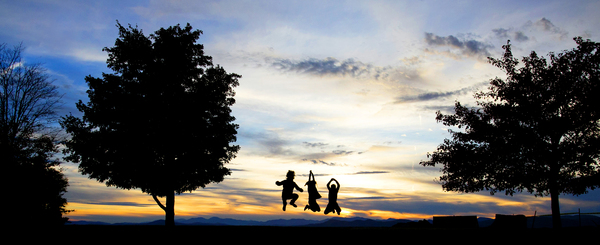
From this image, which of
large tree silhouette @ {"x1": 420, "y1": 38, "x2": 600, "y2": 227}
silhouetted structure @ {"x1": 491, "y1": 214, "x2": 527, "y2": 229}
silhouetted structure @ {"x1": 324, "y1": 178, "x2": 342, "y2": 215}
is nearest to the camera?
silhouetted structure @ {"x1": 491, "y1": 214, "x2": 527, "y2": 229}

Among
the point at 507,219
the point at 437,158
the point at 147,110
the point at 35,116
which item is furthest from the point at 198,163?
the point at 507,219

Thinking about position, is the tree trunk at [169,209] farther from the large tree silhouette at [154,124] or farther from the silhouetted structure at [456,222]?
the silhouetted structure at [456,222]

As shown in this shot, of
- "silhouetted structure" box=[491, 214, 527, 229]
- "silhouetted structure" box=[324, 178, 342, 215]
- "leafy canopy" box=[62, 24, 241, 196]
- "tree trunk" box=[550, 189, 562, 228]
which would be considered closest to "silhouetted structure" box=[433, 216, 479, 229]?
"silhouetted structure" box=[491, 214, 527, 229]

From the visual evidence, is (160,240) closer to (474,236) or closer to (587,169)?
(474,236)

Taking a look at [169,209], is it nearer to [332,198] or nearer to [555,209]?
[332,198]

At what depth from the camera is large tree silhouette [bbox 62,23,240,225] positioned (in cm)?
2302

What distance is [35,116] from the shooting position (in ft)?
86.5

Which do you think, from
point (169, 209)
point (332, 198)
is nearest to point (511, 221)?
point (332, 198)

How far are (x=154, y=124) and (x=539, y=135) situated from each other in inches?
964

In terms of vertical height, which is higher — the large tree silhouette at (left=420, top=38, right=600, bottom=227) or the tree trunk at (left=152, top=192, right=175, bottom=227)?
the large tree silhouette at (left=420, top=38, right=600, bottom=227)

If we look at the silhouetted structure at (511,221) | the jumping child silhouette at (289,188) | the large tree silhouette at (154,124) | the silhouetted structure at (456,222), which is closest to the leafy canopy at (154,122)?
the large tree silhouette at (154,124)

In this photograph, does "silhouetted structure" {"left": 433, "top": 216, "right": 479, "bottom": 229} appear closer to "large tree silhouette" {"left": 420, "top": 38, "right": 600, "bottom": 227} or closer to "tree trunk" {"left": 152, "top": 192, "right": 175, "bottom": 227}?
"large tree silhouette" {"left": 420, "top": 38, "right": 600, "bottom": 227}

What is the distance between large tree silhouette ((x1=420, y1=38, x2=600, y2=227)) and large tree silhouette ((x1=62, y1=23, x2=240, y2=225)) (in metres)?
16.4

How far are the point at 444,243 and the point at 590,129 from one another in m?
20.5
